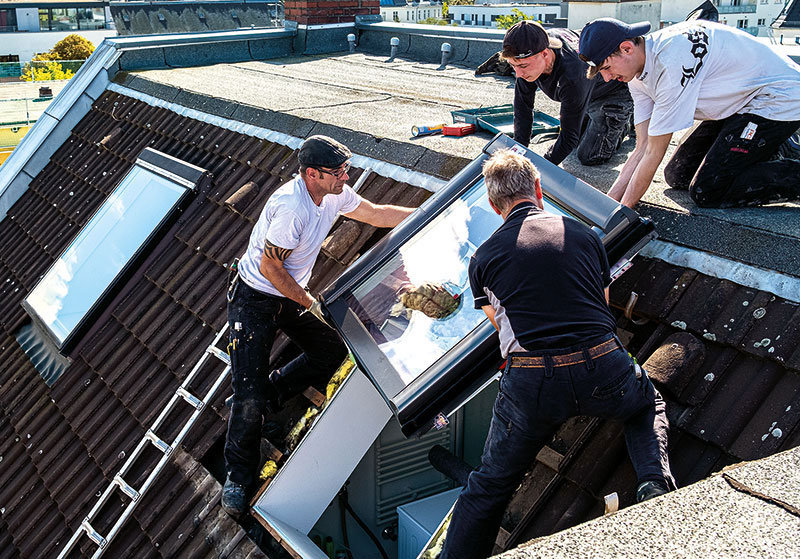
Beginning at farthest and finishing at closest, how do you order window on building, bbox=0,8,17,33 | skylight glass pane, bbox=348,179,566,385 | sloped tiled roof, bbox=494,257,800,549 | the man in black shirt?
window on building, bbox=0,8,17,33 → the man in black shirt → skylight glass pane, bbox=348,179,566,385 → sloped tiled roof, bbox=494,257,800,549

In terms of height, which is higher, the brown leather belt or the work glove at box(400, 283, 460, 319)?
the brown leather belt

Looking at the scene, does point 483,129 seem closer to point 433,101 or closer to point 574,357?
point 433,101

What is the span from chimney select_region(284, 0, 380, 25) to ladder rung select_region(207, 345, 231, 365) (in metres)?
9.11

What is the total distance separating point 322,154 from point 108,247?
10.9 ft

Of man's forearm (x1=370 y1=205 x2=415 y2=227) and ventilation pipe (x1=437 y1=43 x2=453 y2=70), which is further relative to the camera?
ventilation pipe (x1=437 y1=43 x2=453 y2=70)

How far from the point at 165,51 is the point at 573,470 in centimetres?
930

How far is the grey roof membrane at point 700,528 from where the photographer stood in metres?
1.98

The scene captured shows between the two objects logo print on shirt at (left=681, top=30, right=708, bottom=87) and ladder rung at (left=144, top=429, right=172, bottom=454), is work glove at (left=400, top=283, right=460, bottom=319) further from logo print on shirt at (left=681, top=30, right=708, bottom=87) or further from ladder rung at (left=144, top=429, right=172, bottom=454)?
ladder rung at (left=144, top=429, right=172, bottom=454)

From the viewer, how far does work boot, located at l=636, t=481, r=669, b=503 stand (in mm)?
2936

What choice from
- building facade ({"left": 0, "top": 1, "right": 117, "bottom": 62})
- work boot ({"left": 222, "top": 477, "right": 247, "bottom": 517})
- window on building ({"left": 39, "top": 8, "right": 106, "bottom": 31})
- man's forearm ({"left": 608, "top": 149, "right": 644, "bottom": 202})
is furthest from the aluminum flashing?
window on building ({"left": 39, "top": 8, "right": 106, "bottom": 31})

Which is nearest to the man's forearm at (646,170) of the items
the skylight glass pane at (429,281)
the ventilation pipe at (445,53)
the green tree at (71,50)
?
the skylight glass pane at (429,281)

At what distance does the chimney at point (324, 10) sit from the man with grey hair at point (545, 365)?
1078 cm

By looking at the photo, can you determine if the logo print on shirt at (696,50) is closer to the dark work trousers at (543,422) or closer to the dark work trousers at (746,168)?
the dark work trousers at (746,168)

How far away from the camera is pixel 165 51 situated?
10.9 metres
